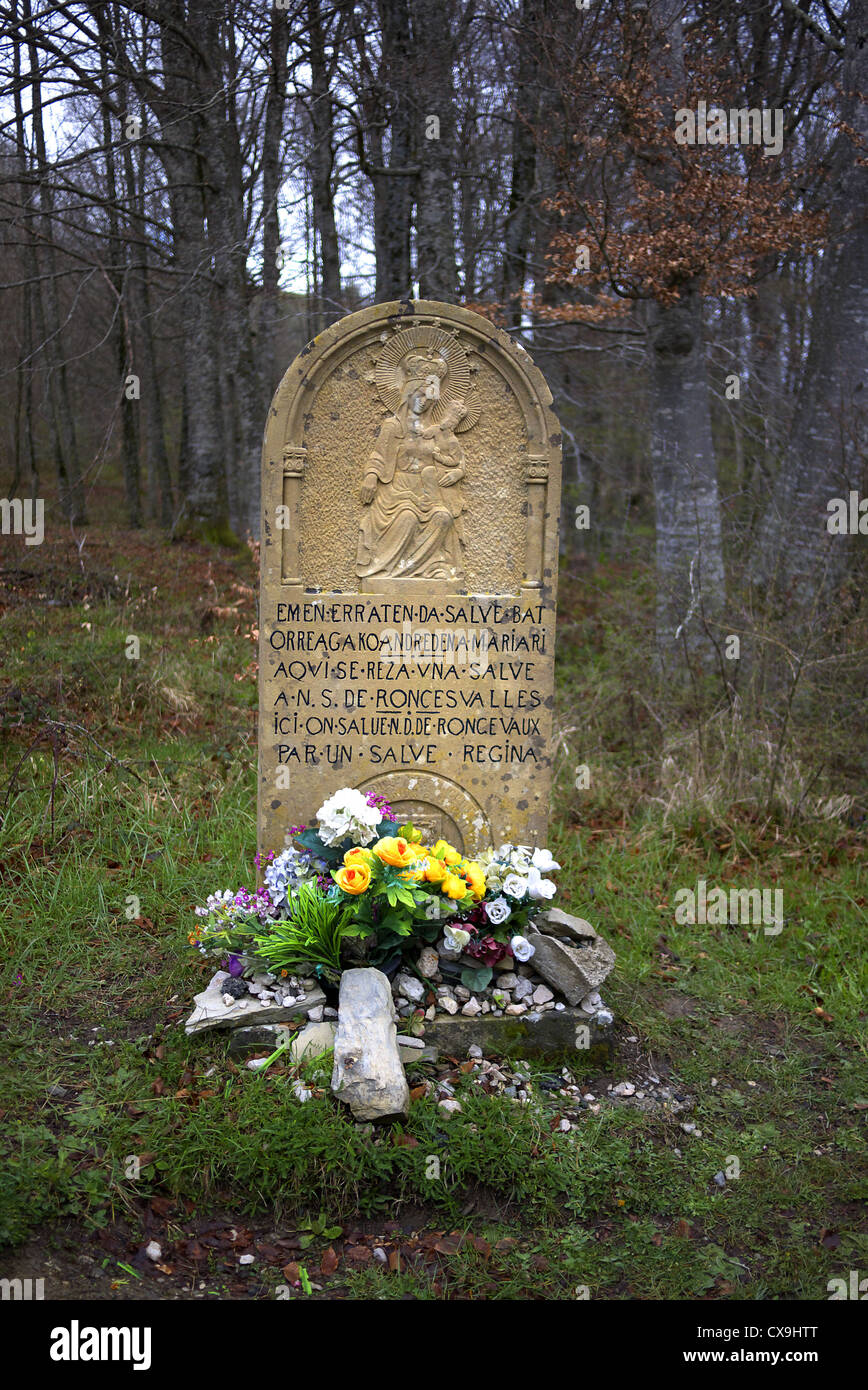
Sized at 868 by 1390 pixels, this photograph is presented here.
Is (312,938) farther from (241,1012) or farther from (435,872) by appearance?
(435,872)

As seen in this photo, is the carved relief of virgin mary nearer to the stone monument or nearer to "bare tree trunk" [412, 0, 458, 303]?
the stone monument

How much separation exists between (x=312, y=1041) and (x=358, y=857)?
66 cm

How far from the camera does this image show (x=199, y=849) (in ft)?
17.0

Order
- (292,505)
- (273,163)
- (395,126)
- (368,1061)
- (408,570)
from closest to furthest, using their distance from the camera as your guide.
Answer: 1. (368,1061)
2. (292,505)
3. (408,570)
4. (395,126)
5. (273,163)

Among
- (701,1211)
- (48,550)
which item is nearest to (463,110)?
(48,550)

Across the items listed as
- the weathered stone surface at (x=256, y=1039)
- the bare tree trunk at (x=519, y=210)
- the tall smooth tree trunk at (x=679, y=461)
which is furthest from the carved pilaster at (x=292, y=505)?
the bare tree trunk at (x=519, y=210)

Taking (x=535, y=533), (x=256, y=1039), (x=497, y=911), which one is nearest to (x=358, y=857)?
(x=497, y=911)

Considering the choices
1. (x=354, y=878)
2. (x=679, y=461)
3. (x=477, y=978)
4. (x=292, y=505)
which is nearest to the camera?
(x=354, y=878)

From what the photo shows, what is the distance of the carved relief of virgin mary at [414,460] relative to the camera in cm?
417

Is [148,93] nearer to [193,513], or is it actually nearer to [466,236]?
[466,236]

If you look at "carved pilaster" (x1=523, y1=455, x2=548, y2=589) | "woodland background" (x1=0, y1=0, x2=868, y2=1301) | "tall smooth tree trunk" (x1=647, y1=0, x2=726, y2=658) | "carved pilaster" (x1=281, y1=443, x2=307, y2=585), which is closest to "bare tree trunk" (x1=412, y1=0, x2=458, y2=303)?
"woodland background" (x1=0, y1=0, x2=868, y2=1301)

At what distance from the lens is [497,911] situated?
12.8 feet

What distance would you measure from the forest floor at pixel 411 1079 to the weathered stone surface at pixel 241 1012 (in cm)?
9
